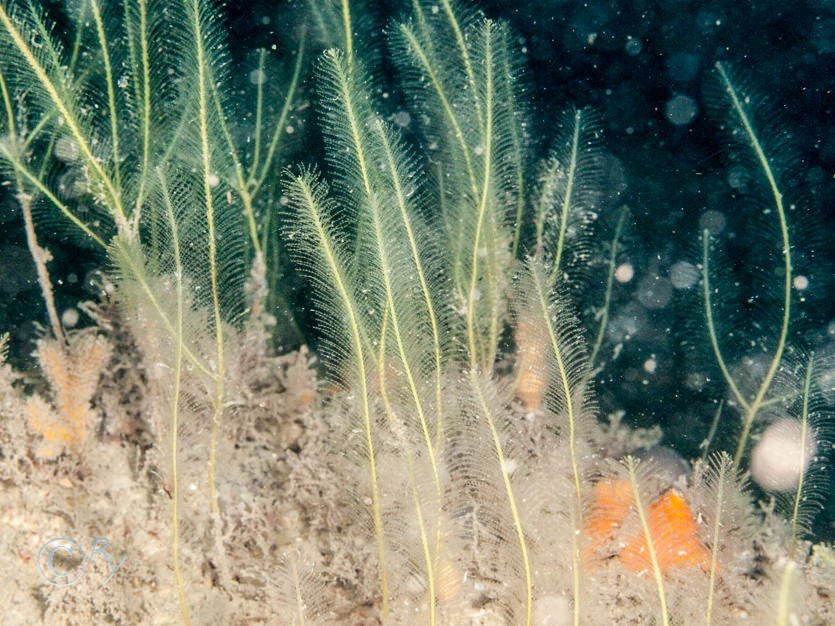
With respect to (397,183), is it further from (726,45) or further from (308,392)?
(726,45)

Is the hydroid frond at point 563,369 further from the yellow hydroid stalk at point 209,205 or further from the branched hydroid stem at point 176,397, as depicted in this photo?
the branched hydroid stem at point 176,397

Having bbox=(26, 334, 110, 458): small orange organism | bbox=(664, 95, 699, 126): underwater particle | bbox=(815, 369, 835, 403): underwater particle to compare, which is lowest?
bbox=(26, 334, 110, 458): small orange organism

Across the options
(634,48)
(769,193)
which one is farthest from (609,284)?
(634,48)

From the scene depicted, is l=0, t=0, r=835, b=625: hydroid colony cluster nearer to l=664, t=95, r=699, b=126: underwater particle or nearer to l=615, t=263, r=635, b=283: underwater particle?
l=615, t=263, r=635, b=283: underwater particle

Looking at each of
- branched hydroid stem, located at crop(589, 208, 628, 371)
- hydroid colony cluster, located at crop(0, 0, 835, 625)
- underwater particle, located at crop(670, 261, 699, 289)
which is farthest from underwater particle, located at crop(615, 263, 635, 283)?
hydroid colony cluster, located at crop(0, 0, 835, 625)

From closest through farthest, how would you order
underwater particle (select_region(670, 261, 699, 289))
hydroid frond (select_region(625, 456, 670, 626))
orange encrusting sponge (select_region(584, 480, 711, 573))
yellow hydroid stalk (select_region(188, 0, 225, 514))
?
hydroid frond (select_region(625, 456, 670, 626)) < orange encrusting sponge (select_region(584, 480, 711, 573)) < yellow hydroid stalk (select_region(188, 0, 225, 514)) < underwater particle (select_region(670, 261, 699, 289))

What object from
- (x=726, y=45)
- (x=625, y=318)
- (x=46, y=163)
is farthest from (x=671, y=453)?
(x=46, y=163)

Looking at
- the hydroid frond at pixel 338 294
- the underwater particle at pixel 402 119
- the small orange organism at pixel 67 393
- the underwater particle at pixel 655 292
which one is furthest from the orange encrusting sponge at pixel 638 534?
the underwater particle at pixel 402 119
